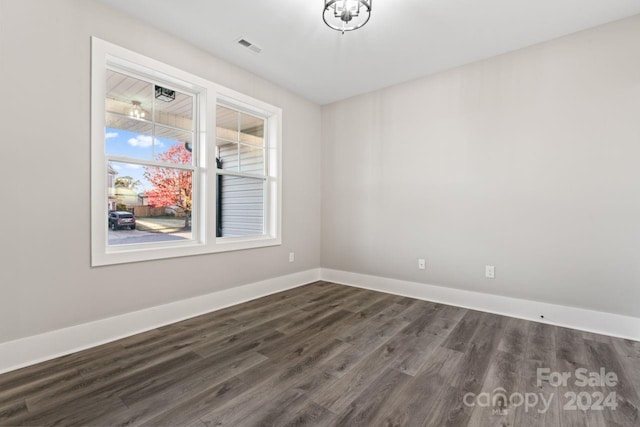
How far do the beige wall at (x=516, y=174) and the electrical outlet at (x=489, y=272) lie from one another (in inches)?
1.5

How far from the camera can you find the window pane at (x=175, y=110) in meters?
2.83

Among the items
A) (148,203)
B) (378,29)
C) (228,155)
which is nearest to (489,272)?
(378,29)

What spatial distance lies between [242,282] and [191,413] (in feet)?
6.36

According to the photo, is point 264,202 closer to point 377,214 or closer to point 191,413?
point 377,214

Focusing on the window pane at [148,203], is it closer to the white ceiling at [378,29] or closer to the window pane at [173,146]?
the window pane at [173,146]

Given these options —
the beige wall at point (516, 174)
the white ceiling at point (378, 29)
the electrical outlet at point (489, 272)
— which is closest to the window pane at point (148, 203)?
the white ceiling at point (378, 29)

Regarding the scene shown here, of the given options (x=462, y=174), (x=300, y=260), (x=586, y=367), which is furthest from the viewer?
(x=300, y=260)

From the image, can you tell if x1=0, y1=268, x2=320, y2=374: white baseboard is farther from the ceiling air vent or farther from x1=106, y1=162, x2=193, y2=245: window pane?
the ceiling air vent

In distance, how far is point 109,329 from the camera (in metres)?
2.35

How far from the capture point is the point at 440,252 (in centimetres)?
344

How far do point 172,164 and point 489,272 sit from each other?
352 centimetres

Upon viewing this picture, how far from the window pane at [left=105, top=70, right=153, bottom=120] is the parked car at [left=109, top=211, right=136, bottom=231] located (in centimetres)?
91

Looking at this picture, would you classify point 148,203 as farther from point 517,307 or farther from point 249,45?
point 517,307

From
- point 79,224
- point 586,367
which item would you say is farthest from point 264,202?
point 586,367
